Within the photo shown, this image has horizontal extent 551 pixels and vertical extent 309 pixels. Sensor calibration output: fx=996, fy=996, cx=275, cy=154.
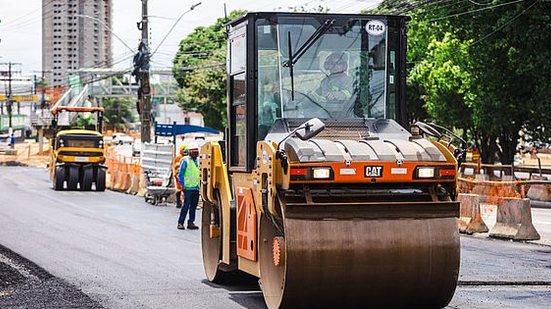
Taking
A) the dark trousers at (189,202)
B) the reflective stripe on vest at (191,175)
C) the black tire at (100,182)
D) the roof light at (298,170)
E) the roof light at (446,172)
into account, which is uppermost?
the roof light at (298,170)

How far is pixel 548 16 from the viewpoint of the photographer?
26.0 meters

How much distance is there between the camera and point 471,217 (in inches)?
759

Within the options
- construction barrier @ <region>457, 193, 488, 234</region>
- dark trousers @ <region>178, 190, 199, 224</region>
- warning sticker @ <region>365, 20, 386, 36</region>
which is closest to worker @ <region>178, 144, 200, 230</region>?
dark trousers @ <region>178, 190, 199, 224</region>

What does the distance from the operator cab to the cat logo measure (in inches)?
40.5

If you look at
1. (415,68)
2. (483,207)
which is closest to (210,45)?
(415,68)

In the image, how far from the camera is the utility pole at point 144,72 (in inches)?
1481

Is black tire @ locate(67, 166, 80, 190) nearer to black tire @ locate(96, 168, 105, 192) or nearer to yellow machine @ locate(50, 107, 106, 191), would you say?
yellow machine @ locate(50, 107, 106, 191)

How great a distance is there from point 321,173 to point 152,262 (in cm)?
574

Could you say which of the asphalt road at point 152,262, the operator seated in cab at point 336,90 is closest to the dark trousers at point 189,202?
the asphalt road at point 152,262

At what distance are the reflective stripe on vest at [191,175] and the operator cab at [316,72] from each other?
370 inches

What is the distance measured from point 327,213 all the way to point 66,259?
6.53 metres

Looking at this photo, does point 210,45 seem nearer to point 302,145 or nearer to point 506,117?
point 506,117

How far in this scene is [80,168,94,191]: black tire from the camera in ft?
113

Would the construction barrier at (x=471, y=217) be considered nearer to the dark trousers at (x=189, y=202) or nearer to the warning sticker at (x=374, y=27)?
the dark trousers at (x=189, y=202)
